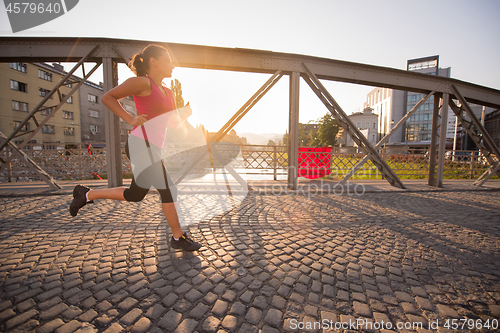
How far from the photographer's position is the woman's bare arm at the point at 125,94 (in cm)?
221

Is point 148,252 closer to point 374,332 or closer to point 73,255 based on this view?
point 73,255

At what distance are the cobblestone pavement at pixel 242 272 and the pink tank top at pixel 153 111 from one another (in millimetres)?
1418

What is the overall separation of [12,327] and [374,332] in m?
2.52

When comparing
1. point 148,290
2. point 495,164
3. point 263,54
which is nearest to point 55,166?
point 263,54

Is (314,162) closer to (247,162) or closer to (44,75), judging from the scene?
(247,162)

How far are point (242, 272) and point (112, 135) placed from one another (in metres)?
5.29

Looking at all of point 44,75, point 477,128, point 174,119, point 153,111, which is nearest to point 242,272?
point 174,119

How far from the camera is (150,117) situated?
95.4 inches

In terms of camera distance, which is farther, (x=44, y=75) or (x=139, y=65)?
(x=44, y=75)

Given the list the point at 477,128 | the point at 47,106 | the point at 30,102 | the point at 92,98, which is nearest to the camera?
the point at 477,128

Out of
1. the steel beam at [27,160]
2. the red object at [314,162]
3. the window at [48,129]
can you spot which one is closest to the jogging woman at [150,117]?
the steel beam at [27,160]

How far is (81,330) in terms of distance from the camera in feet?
4.80

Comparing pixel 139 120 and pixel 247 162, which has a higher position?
pixel 139 120

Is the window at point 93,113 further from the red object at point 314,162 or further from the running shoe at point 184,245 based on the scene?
the running shoe at point 184,245
